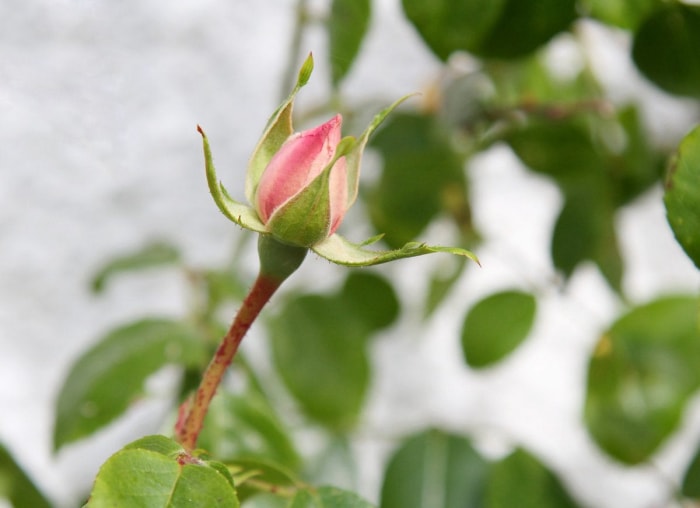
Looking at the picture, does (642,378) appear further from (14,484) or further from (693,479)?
(14,484)

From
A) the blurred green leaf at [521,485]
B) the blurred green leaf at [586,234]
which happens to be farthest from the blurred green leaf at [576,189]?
the blurred green leaf at [521,485]

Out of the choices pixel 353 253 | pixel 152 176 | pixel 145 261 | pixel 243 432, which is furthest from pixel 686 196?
pixel 152 176

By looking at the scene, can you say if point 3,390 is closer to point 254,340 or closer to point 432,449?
point 254,340

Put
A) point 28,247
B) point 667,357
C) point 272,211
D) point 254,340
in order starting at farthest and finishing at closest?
point 254,340
point 28,247
point 667,357
point 272,211

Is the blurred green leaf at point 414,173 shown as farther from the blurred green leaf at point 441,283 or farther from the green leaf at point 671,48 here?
the green leaf at point 671,48

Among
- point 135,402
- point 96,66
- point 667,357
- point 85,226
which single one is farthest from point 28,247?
point 667,357
